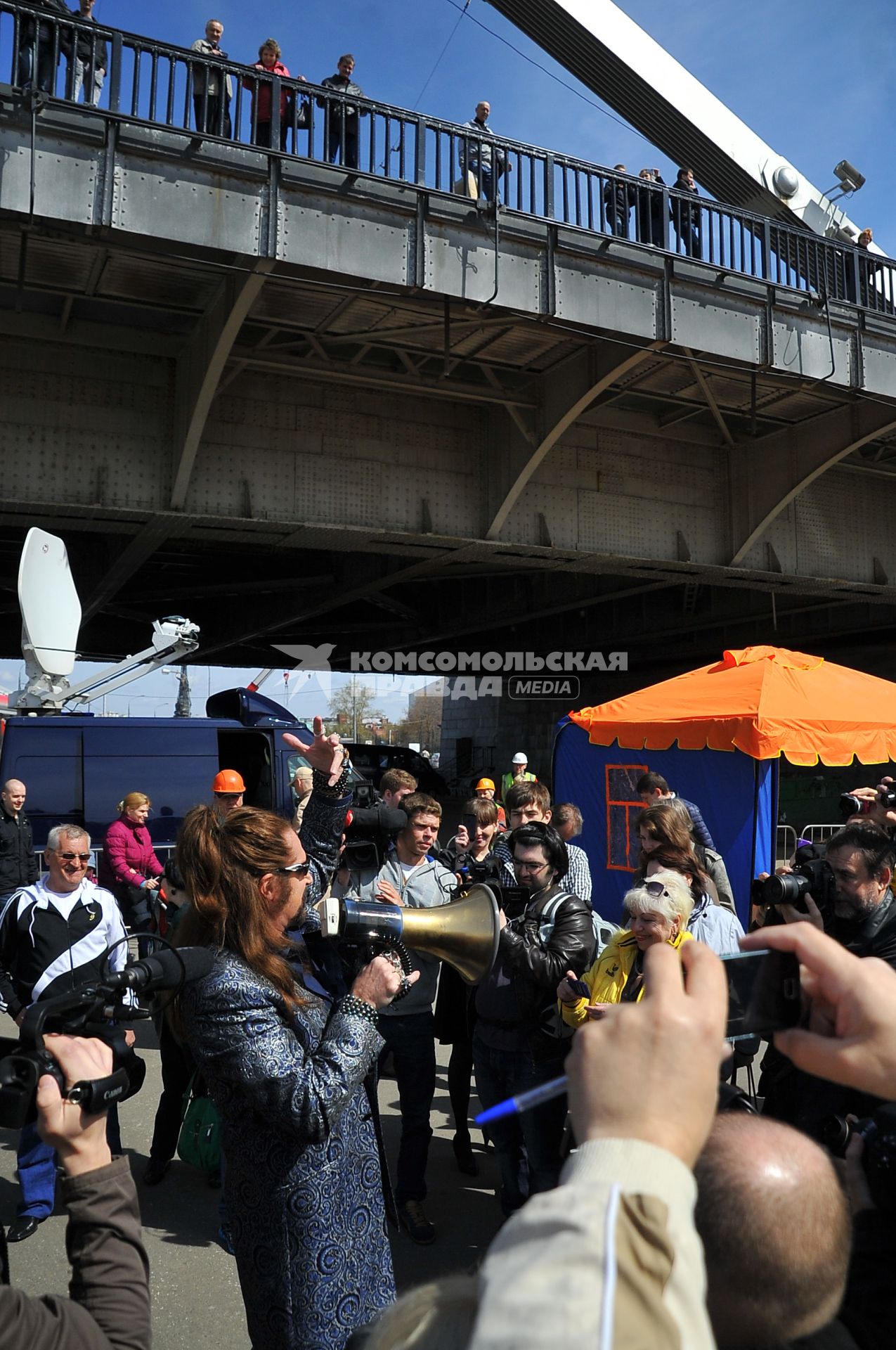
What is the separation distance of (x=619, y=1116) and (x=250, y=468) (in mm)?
12064

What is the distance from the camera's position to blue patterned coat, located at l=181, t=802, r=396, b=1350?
7.14 feet

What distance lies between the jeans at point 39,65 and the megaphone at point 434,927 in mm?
9309

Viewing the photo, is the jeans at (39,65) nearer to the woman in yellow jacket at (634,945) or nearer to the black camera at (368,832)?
the black camera at (368,832)

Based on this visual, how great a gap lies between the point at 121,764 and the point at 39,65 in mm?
6903

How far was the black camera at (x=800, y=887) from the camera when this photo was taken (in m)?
3.54

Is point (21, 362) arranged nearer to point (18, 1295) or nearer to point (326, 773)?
point (326, 773)

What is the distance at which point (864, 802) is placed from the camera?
591 centimetres

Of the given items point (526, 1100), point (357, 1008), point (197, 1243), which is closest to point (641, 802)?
point (197, 1243)

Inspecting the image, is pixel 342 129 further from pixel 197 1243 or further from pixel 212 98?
pixel 197 1243

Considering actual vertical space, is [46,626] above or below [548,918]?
above

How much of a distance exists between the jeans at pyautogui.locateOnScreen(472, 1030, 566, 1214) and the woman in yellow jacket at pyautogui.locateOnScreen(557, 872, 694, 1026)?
0.34 metres

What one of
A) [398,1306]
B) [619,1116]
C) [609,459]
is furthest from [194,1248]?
[609,459]

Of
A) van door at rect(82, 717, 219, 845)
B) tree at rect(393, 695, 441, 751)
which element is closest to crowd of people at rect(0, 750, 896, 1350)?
van door at rect(82, 717, 219, 845)

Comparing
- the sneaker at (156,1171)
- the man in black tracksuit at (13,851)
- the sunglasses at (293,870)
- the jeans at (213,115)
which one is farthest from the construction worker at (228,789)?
the jeans at (213,115)
